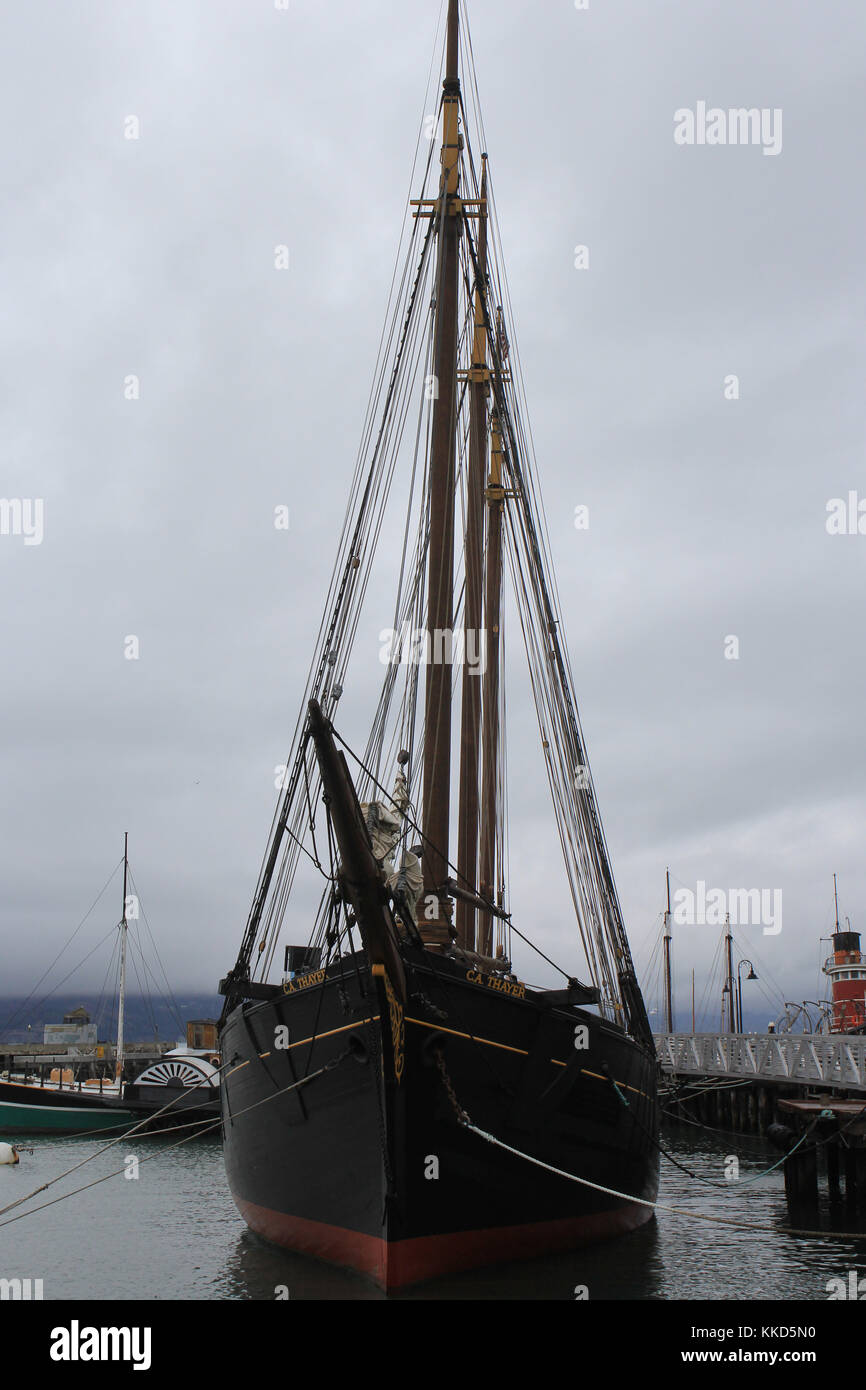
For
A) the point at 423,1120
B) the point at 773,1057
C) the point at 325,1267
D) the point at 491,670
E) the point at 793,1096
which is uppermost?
the point at 491,670

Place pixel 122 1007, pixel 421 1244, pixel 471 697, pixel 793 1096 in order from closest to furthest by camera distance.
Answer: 1. pixel 421 1244
2. pixel 471 697
3. pixel 793 1096
4. pixel 122 1007

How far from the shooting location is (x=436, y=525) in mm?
18891

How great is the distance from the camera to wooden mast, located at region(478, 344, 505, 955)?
92.5 ft

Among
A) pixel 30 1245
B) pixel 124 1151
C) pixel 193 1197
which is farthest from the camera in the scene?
pixel 124 1151

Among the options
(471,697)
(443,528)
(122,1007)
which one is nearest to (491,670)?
(471,697)

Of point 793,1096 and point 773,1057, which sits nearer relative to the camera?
point 793,1096

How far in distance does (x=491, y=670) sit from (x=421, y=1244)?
18.0 metres

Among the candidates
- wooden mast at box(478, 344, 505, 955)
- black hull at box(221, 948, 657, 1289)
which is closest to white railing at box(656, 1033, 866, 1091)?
wooden mast at box(478, 344, 505, 955)

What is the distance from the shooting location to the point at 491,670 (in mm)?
29953

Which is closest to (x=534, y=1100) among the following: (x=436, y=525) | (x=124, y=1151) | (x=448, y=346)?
(x=436, y=525)

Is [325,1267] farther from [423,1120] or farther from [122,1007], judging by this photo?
[122,1007]
